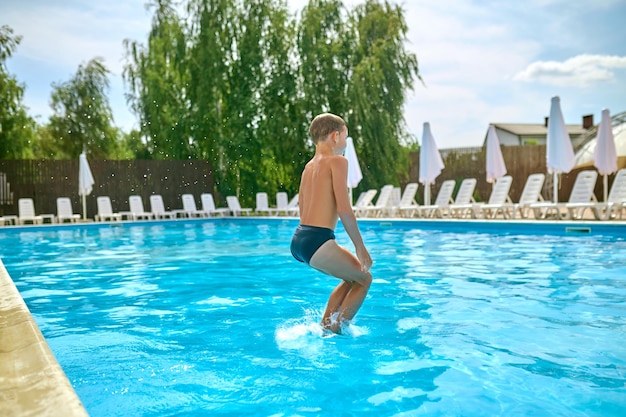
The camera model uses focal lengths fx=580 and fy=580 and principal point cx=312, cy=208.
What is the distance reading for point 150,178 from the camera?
21.7 meters

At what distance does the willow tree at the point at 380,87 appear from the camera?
21.2 metres

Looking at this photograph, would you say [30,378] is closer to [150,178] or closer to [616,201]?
[616,201]

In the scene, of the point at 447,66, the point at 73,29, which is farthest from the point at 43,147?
the point at 447,66

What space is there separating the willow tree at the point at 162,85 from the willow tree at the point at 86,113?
21.0ft

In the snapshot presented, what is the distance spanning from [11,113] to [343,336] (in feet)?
80.8

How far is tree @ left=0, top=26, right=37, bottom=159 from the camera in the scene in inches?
918

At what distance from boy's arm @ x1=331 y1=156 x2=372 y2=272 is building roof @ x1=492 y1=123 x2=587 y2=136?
48189mm

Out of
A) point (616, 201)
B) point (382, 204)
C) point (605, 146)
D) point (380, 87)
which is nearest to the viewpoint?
point (616, 201)

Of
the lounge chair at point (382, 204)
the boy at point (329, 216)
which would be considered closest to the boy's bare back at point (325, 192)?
the boy at point (329, 216)

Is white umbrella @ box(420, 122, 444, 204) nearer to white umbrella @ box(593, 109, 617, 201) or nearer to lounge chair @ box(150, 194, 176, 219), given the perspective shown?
white umbrella @ box(593, 109, 617, 201)

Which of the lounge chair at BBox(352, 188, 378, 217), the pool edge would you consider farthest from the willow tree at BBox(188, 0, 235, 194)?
the pool edge

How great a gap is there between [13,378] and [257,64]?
2150 centimetres

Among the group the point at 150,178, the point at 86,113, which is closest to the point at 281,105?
the point at 150,178

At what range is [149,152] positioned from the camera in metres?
24.0
